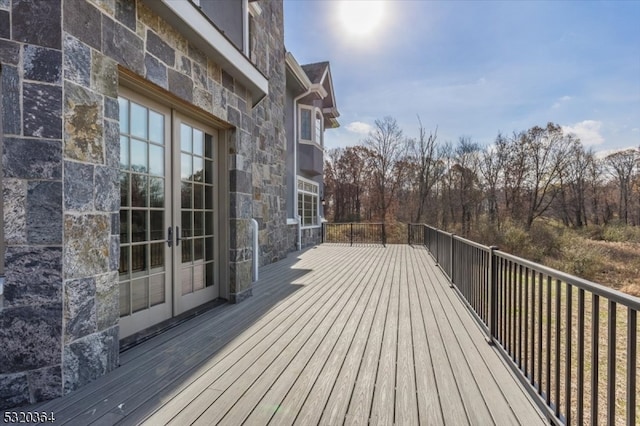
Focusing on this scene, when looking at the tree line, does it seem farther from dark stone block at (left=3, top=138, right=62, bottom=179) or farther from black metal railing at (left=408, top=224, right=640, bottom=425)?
dark stone block at (left=3, top=138, right=62, bottom=179)

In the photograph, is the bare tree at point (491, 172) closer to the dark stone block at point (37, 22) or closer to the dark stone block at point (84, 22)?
the dark stone block at point (84, 22)

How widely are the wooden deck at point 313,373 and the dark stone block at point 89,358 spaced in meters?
0.07

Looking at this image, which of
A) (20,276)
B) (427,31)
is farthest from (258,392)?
(427,31)

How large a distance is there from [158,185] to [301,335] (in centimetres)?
209

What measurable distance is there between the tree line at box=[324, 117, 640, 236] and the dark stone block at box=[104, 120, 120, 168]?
60.0ft

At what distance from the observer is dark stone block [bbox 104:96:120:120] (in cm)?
224

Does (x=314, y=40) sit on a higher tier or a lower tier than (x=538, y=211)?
higher

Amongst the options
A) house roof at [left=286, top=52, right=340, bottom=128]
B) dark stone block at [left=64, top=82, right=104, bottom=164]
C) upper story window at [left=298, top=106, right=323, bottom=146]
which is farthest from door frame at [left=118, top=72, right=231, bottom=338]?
upper story window at [left=298, top=106, right=323, bottom=146]

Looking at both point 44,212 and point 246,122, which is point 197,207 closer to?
point 246,122

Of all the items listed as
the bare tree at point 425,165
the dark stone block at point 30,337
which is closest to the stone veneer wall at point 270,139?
the dark stone block at point 30,337

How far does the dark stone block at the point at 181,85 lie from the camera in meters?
2.87

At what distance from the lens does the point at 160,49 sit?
2727 millimetres

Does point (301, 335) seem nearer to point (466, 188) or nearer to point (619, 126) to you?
point (466, 188)

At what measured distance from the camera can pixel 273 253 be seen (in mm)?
7543
